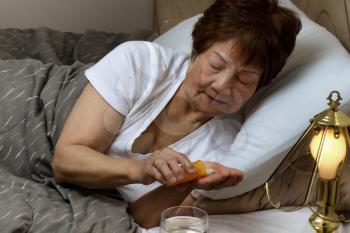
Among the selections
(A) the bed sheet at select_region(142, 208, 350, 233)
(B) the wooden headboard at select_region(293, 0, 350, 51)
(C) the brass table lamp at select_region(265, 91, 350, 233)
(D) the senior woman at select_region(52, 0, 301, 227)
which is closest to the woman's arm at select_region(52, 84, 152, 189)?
(D) the senior woman at select_region(52, 0, 301, 227)

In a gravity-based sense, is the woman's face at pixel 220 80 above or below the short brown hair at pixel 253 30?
below

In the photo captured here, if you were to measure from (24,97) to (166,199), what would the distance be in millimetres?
425

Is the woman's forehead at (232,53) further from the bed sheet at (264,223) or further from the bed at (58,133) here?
the bed sheet at (264,223)

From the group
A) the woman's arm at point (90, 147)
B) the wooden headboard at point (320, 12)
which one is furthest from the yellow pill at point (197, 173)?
the wooden headboard at point (320, 12)

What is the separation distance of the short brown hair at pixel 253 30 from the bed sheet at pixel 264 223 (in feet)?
0.95

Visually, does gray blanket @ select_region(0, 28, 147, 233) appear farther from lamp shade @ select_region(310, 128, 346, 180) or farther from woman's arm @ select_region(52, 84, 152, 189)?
lamp shade @ select_region(310, 128, 346, 180)

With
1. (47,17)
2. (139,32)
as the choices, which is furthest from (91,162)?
(47,17)

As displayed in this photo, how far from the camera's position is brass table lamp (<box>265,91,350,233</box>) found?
85 cm

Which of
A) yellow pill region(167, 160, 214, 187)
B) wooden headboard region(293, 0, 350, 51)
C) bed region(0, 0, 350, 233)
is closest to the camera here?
yellow pill region(167, 160, 214, 187)

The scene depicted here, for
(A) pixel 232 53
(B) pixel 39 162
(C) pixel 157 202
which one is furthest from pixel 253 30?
Answer: (B) pixel 39 162

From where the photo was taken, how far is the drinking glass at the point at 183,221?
0.92m

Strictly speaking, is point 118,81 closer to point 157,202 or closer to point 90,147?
point 90,147

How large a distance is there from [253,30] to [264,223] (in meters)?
0.38

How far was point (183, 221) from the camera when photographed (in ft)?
3.09
